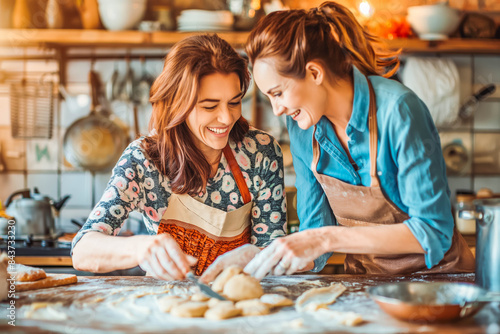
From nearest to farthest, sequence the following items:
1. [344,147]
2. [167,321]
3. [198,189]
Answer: [167,321]
[344,147]
[198,189]

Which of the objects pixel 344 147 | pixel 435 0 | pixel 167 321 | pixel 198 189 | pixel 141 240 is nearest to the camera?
pixel 167 321

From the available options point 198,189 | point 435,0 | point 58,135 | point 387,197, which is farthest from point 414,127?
point 58,135

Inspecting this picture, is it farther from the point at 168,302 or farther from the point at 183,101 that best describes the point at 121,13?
the point at 168,302

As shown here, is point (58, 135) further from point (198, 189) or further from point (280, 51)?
point (280, 51)

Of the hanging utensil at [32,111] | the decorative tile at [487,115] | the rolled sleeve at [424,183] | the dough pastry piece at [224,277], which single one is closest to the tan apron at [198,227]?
the dough pastry piece at [224,277]

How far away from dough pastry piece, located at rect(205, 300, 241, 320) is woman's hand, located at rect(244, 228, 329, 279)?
192mm

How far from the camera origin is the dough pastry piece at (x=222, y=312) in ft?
3.84

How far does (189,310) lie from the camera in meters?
1.19

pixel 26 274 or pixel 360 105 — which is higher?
pixel 360 105

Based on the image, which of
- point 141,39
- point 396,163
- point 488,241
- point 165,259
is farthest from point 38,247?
point 488,241

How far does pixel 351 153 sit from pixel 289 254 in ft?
1.38

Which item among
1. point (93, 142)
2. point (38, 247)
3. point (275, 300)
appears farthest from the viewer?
point (93, 142)

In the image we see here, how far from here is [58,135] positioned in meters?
3.29

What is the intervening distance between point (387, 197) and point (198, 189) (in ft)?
2.06
